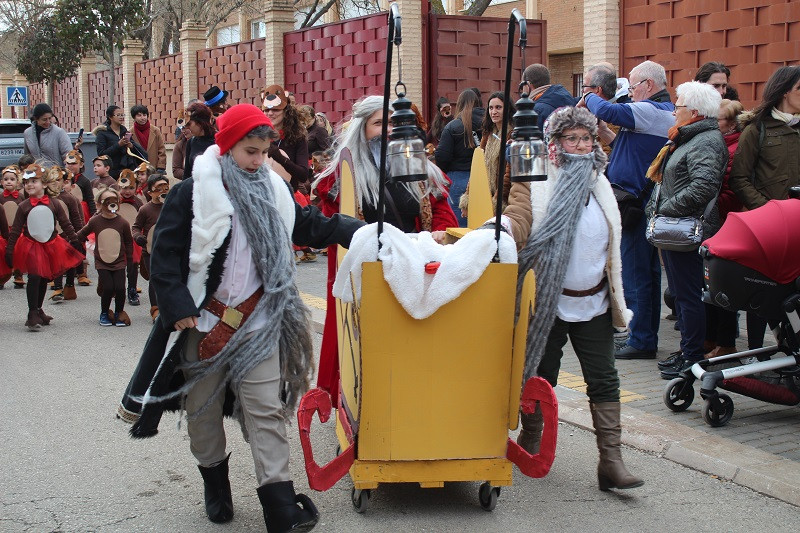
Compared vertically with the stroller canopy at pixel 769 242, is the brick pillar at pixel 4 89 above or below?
above

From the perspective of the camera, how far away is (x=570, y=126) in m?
4.72

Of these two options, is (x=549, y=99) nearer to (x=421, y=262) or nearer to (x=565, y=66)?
(x=421, y=262)

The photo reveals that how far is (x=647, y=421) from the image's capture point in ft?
19.1

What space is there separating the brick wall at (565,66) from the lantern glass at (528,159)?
26026 mm

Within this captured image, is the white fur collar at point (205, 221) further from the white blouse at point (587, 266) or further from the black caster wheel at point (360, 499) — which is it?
the white blouse at point (587, 266)

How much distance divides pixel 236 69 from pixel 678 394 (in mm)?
18685

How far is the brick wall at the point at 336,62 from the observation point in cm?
1750

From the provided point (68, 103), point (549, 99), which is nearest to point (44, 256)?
point (549, 99)

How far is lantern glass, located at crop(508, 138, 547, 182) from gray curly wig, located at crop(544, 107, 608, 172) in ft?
1.59

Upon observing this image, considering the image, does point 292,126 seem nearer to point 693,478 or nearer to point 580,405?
point 580,405

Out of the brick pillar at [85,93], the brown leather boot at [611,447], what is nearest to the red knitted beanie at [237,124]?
the brown leather boot at [611,447]

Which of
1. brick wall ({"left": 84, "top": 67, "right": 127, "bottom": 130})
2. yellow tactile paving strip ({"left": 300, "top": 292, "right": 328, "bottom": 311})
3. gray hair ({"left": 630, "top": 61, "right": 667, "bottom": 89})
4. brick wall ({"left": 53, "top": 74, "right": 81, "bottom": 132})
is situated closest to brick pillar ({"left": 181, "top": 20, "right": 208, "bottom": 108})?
brick wall ({"left": 84, "top": 67, "right": 127, "bottom": 130})

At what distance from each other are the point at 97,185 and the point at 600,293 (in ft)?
32.7

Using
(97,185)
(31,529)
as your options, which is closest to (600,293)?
(31,529)
